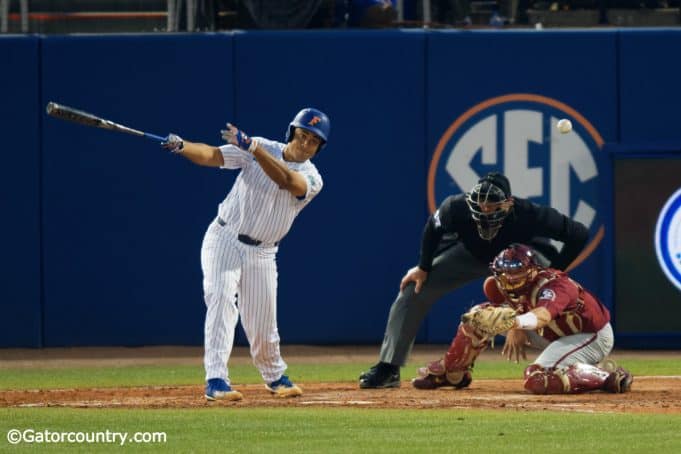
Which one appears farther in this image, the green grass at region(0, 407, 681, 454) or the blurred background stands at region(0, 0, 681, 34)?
the blurred background stands at region(0, 0, 681, 34)

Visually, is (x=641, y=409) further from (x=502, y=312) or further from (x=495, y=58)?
(x=495, y=58)

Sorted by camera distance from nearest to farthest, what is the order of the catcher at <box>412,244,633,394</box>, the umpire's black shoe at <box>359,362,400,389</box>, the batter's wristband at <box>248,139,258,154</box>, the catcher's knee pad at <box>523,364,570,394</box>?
1. the batter's wristband at <box>248,139,258,154</box>
2. the catcher at <box>412,244,633,394</box>
3. the catcher's knee pad at <box>523,364,570,394</box>
4. the umpire's black shoe at <box>359,362,400,389</box>

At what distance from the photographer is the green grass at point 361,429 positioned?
293 inches

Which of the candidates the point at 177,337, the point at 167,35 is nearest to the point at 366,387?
the point at 177,337

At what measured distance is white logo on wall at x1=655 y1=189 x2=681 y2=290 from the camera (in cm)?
1362

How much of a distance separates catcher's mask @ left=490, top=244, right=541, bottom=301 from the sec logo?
403 cm

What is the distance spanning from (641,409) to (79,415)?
10.5 ft

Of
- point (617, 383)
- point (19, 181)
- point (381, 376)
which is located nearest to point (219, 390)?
point (381, 376)

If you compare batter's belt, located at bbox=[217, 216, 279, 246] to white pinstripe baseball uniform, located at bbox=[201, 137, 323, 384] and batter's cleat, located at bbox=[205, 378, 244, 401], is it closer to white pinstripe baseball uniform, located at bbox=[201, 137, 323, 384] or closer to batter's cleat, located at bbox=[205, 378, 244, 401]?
white pinstripe baseball uniform, located at bbox=[201, 137, 323, 384]

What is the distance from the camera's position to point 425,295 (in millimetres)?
10422

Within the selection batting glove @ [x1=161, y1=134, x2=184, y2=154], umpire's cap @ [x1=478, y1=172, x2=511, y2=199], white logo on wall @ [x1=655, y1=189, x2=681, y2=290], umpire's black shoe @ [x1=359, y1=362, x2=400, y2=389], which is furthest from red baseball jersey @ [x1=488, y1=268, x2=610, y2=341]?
white logo on wall @ [x1=655, y1=189, x2=681, y2=290]

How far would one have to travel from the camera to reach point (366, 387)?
34.1ft

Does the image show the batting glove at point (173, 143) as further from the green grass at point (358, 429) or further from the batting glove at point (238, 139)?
the green grass at point (358, 429)

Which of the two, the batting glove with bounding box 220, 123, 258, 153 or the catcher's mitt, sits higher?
the batting glove with bounding box 220, 123, 258, 153
